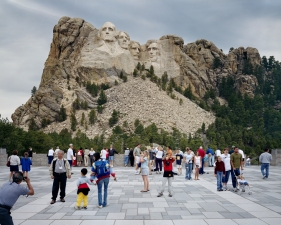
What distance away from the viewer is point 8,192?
4.96 m

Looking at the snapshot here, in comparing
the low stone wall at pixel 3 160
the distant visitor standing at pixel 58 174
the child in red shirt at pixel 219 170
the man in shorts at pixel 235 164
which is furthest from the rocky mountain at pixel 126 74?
the distant visitor standing at pixel 58 174

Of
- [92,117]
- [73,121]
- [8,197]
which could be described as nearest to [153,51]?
[92,117]

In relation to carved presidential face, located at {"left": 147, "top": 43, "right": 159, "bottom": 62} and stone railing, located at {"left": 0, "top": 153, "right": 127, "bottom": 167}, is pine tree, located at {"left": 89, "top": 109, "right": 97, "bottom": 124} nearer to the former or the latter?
carved presidential face, located at {"left": 147, "top": 43, "right": 159, "bottom": 62}

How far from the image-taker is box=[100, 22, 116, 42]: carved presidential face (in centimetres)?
8319

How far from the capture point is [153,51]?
299 feet

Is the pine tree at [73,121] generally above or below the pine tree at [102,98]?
below

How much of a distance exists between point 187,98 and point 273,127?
2233cm

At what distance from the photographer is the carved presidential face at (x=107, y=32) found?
83.2 metres

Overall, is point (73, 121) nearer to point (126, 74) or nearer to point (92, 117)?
point (92, 117)

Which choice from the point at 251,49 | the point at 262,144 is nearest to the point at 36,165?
the point at 262,144

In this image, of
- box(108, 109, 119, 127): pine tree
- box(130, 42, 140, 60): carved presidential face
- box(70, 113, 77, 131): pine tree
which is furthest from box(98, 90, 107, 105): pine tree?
box(130, 42, 140, 60): carved presidential face

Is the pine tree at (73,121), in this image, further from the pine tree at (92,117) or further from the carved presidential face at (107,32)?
the carved presidential face at (107,32)

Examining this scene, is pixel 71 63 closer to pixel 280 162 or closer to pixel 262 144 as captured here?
pixel 262 144

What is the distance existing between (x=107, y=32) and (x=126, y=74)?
12466 millimetres
